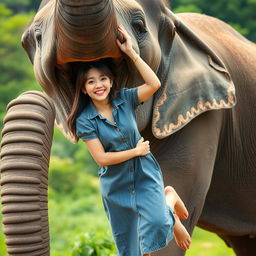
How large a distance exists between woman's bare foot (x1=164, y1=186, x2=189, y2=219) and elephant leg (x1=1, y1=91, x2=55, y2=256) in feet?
1.92

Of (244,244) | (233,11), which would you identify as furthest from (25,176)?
(233,11)

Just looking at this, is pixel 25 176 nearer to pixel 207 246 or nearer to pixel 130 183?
pixel 130 183

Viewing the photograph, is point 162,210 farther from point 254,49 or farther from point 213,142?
point 254,49

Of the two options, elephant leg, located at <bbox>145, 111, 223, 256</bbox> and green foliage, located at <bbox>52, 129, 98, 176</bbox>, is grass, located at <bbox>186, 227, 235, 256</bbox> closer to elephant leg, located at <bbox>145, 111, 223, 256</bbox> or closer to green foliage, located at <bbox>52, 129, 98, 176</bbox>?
elephant leg, located at <bbox>145, 111, 223, 256</bbox>

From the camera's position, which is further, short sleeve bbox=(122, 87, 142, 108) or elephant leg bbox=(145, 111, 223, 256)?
elephant leg bbox=(145, 111, 223, 256)

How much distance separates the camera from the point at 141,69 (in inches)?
159

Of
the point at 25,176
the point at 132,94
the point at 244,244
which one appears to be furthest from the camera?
the point at 244,244

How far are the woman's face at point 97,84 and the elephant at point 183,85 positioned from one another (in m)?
0.08

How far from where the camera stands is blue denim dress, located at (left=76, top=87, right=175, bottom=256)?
3.99 meters

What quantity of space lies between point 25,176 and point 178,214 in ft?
2.85

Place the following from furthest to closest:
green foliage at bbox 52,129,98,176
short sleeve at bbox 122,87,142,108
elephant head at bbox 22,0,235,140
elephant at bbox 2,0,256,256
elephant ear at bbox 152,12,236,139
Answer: green foliage at bbox 52,129,98,176 → elephant ear at bbox 152,12,236,139 → short sleeve at bbox 122,87,142,108 → elephant at bbox 2,0,256,256 → elephant head at bbox 22,0,235,140

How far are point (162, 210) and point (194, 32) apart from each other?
4.65 feet

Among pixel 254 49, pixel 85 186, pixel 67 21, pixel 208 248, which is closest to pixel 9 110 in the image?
pixel 67 21

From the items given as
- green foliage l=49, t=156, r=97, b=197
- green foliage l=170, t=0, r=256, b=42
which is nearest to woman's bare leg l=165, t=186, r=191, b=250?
green foliage l=49, t=156, r=97, b=197
